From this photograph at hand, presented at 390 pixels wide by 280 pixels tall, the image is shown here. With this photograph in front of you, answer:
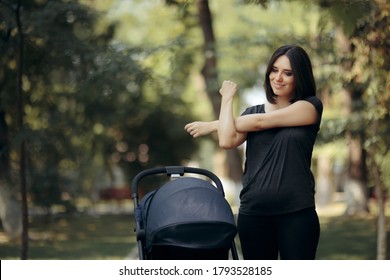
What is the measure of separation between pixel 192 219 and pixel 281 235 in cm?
43

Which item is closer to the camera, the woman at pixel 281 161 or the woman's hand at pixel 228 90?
the woman at pixel 281 161

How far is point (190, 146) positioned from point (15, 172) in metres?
10.8

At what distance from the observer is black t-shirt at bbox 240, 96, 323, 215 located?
357 cm

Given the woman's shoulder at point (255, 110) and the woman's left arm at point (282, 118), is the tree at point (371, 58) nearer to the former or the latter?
the woman's shoulder at point (255, 110)

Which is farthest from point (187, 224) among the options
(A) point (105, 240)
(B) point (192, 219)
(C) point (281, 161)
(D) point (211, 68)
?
(A) point (105, 240)

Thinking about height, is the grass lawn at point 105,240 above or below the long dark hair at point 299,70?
below

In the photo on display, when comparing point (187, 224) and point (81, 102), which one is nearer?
point (187, 224)

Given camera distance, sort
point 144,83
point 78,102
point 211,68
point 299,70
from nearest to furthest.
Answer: point 299,70, point 144,83, point 211,68, point 78,102

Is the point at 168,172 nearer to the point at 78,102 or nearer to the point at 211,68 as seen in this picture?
the point at 211,68

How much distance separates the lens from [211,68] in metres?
15.5

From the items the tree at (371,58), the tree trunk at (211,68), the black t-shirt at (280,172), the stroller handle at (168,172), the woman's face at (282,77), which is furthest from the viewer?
the tree trunk at (211,68)

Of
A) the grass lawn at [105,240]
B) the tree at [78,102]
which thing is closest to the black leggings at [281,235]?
the tree at [78,102]

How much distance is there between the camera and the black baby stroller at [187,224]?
12.3 feet
